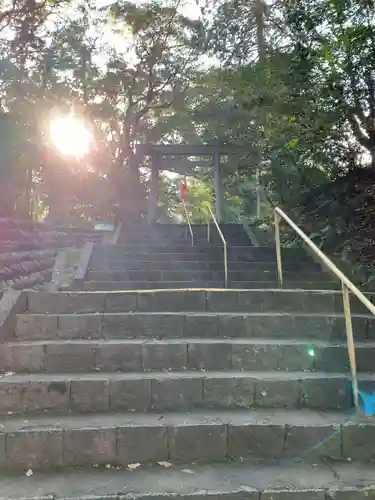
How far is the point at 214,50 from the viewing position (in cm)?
1063

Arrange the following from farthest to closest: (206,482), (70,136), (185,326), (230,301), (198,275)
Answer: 1. (70,136)
2. (198,275)
3. (230,301)
4. (185,326)
5. (206,482)

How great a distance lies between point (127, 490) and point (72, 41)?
14.6 metres

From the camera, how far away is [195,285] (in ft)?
19.6

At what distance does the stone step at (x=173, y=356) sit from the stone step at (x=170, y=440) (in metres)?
0.55

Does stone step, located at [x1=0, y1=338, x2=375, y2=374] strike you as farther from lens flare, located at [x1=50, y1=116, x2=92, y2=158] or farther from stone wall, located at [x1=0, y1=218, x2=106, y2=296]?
lens flare, located at [x1=50, y1=116, x2=92, y2=158]

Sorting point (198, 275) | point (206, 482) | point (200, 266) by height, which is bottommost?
point (206, 482)

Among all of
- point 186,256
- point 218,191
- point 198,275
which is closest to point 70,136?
point 218,191

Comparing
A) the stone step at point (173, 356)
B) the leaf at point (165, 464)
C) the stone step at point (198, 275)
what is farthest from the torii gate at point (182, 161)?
the leaf at point (165, 464)

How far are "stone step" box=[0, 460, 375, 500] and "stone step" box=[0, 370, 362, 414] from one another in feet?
1.51

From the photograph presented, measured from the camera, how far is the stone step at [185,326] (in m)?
3.90

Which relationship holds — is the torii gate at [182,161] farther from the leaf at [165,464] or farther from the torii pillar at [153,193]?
the leaf at [165,464]

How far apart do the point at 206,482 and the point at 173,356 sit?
1.13 meters

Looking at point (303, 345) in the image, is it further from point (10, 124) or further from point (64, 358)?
point (10, 124)

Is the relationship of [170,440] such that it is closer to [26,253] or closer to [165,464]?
[165,464]
